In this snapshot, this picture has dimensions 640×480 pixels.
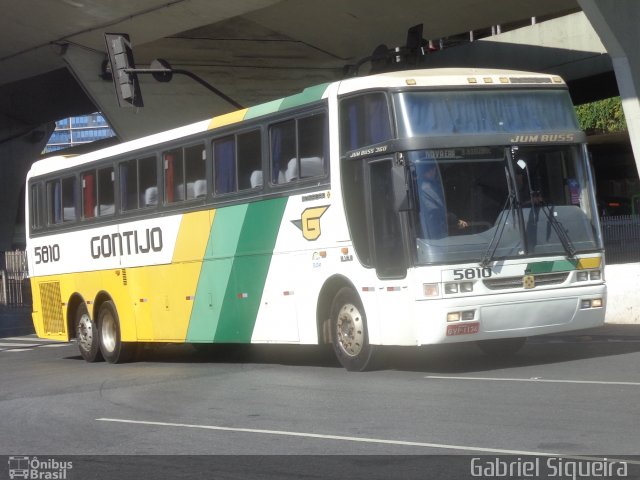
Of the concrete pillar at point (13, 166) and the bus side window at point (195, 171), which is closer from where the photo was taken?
the bus side window at point (195, 171)

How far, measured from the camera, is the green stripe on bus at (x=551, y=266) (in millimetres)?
13562

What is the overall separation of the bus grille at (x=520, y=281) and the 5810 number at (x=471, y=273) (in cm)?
8

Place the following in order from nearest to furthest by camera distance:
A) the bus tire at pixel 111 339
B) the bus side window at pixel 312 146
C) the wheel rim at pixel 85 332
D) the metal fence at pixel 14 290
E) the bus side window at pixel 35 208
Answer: the bus side window at pixel 312 146
the bus tire at pixel 111 339
the wheel rim at pixel 85 332
the bus side window at pixel 35 208
the metal fence at pixel 14 290

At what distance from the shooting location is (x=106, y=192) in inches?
777

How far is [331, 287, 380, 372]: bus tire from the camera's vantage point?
14.2 meters

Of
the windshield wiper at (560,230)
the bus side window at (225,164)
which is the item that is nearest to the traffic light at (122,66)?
the bus side window at (225,164)

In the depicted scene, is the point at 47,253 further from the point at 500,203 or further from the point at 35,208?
the point at 500,203

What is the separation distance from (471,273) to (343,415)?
3.11 m

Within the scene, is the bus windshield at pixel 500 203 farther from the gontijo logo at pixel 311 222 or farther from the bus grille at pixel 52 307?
the bus grille at pixel 52 307

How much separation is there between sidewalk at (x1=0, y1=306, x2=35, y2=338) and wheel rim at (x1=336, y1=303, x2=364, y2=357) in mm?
17050

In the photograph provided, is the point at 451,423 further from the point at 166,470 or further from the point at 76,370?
the point at 76,370

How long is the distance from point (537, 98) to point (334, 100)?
2283mm

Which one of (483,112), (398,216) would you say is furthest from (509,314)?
(483,112)

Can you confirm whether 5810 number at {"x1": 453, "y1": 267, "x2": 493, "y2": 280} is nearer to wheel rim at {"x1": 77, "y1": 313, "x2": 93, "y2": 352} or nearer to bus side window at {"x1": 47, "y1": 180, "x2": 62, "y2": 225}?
wheel rim at {"x1": 77, "y1": 313, "x2": 93, "y2": 352}
